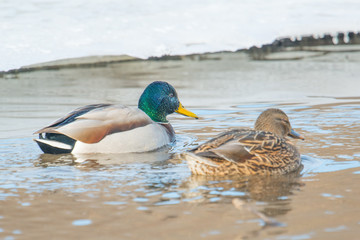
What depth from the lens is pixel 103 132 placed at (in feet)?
24.6

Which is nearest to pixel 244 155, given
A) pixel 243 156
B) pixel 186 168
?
pixel 243 156

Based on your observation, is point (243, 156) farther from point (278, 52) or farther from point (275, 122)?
point (278, 52)

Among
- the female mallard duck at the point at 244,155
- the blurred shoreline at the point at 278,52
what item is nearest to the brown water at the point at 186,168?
the female mallard duck at the point at 244,155

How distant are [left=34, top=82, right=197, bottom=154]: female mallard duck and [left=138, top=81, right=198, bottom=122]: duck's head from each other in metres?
0.70

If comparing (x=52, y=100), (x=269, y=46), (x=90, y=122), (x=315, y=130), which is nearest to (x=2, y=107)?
(x=52, y=100)

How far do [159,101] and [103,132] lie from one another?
133 cm

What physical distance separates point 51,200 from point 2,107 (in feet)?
16.1

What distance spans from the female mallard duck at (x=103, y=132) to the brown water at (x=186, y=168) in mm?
176

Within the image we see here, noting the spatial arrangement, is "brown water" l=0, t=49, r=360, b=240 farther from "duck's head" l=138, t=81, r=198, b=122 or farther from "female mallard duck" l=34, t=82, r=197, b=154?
"duck's head" l=138, t=81, r=198, b=122

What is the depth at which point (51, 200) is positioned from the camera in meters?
5.07

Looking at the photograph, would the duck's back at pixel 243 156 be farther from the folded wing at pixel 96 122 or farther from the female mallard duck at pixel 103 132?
the folded wing at pixel 96 122

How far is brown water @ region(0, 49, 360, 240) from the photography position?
4.34 metres

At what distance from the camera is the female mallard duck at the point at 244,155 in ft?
19.1

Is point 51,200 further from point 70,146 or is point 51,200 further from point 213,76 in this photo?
point 213,76
